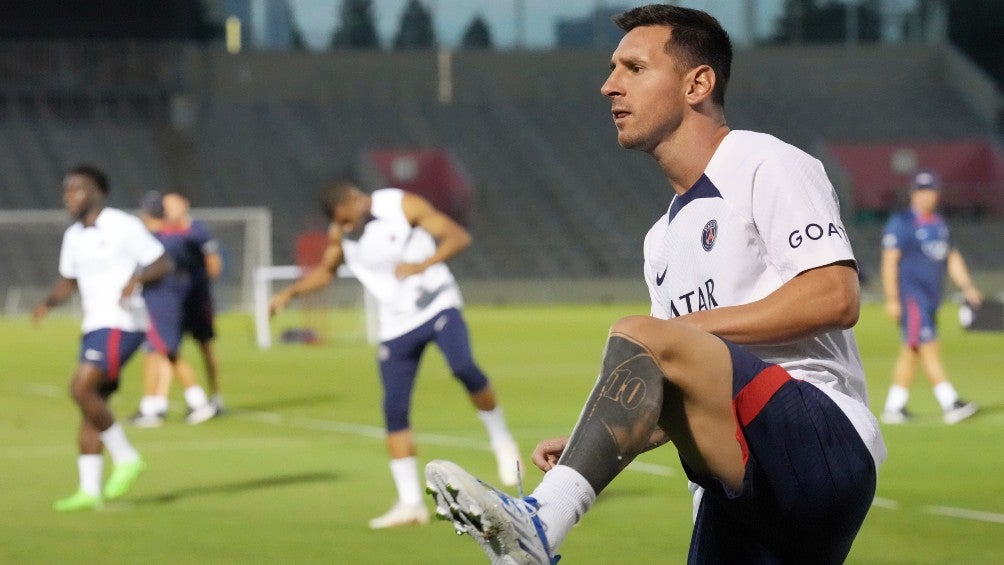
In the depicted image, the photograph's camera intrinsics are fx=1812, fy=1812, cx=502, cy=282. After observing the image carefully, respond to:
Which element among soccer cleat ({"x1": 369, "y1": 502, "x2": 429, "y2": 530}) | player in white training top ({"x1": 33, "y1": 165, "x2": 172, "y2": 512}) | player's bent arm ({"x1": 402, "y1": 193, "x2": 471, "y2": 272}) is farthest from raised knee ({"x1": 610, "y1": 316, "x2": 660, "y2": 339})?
player in white training top ({"x1": 33, "y1": 165, "x2": 172, "y2": 512})

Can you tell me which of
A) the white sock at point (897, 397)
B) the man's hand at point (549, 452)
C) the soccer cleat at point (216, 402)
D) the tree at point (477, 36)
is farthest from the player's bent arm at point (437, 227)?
the tree at point (477, 36)

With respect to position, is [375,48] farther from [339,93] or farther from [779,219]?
[779,219]

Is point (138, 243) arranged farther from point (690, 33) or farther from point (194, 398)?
point (690, 33)

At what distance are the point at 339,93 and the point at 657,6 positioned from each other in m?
52.6

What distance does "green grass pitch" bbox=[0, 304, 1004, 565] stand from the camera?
969cm

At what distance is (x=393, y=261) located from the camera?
1175 cm

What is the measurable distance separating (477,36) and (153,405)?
1627 inches

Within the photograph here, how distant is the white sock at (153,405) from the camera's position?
17.9m

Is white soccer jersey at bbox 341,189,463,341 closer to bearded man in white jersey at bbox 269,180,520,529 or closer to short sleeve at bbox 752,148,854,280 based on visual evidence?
bearded man in white jersey at bbox 269,180,520,529

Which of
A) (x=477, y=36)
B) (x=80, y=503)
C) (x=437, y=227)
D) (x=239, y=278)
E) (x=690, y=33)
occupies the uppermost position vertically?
(x=690, y=33)

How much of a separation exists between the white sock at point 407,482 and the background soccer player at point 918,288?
7064 mm

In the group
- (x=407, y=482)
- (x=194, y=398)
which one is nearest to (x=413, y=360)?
(x=407, y=482)

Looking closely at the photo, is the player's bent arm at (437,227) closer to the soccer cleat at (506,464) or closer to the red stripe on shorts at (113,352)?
the soccer cleat at (506,464)

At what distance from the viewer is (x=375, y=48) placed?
2255 inches
